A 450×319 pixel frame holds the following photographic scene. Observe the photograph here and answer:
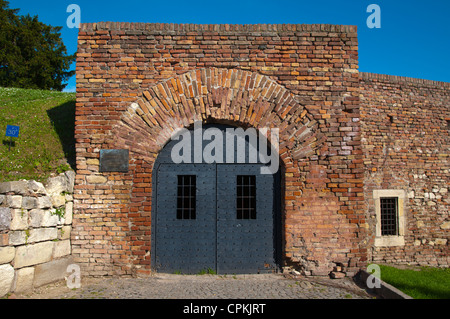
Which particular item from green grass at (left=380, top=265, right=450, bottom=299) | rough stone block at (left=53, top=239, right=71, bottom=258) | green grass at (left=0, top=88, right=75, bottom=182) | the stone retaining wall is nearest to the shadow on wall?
green grass at (left=0, top=88, right=75, bottom=182)

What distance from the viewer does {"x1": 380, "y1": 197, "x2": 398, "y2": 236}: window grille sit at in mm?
9203

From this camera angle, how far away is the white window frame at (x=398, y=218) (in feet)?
29.6

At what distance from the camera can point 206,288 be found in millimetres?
5219

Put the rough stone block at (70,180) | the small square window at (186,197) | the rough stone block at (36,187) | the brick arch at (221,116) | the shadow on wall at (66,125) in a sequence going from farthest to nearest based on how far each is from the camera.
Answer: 1. the shadow on wall at (66,125)
2. the small square window at (186,197)
3. the brick arch at (221,116)
4. the rough stone block at (70,180)
5. the rough stone block at (36,187)

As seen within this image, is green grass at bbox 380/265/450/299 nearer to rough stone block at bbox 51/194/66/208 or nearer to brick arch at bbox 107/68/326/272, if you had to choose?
brick arch at bbox 107/68/326/272

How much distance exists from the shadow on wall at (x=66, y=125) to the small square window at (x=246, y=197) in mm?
3392

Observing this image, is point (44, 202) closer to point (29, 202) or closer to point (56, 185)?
point (29, 202)

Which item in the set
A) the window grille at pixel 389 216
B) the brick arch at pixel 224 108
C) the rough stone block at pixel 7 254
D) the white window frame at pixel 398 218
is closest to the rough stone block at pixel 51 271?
the rough stone block at pixel 7 254

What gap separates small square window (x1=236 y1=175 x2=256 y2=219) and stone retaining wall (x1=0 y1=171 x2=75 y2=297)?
3256mm

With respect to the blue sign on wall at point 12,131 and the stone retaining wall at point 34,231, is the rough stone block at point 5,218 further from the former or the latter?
the blue sign on wall at point 12,131

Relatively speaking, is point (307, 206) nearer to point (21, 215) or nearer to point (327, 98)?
point (327, 98)

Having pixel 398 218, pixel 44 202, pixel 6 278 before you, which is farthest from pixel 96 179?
pixel 398 218

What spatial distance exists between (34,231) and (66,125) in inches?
135

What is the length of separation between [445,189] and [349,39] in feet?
22.0
